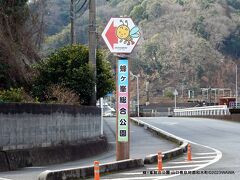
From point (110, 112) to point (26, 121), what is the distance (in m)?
75.5

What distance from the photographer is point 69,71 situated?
30734 millimetres

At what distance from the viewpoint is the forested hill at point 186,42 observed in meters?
128

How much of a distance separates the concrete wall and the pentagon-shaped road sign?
4529 mm

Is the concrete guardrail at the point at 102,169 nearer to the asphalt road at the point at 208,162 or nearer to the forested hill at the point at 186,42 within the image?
the asphalt road at the point at 208,162

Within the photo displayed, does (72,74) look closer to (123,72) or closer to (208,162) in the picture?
(123,72)

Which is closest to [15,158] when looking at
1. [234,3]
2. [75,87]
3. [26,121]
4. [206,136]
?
[26,121]

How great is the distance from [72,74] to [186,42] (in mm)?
100120

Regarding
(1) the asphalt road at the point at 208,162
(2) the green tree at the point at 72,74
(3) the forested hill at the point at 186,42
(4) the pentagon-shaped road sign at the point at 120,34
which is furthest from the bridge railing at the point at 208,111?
(4) the pentagon-shaped road sign at the point at 120,34

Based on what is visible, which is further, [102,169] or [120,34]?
[120,34]

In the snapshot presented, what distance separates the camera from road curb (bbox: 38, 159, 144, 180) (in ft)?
44.8

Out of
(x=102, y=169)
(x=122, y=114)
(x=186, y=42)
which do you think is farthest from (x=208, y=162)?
(x=186, y=42)

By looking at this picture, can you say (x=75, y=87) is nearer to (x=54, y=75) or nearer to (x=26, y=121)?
(x=54, y=75)

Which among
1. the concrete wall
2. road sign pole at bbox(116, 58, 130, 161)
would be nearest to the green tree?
the concrete wall

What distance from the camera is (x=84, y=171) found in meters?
15.2
